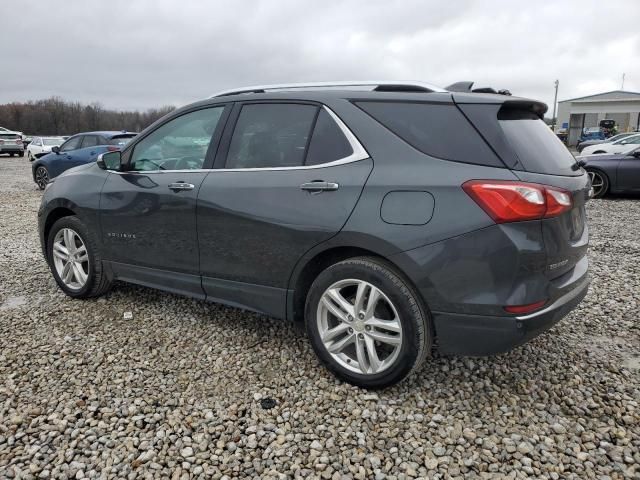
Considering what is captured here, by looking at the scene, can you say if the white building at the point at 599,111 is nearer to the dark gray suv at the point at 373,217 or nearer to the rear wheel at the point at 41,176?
the rear wheel at the point at 41,176

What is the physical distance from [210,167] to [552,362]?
102 inches

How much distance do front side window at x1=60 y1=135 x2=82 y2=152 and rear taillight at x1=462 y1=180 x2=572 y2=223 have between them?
13581 mm

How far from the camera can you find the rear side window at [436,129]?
2535 millimetres

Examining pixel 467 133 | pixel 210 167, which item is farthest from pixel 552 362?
pixel 210 167

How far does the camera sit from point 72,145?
45.5ft

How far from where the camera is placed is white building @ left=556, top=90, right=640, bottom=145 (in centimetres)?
4525

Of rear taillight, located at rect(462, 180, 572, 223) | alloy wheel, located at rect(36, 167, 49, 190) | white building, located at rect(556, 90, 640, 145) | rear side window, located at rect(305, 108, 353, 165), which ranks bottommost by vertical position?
alloy wheel, located at rect(36, 167, 49, 190)

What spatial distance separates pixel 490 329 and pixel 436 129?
107 centimetres

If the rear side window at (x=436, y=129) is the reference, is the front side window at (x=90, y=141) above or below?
above

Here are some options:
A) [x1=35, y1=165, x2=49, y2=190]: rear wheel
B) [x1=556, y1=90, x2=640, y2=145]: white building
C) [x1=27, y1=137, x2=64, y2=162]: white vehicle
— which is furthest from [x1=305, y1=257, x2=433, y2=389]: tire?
[x1=556, y1=90, x2=640, y2=145]: white building

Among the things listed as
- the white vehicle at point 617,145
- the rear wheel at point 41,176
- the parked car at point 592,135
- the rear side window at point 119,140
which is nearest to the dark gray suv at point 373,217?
the rear side window at point 119,140

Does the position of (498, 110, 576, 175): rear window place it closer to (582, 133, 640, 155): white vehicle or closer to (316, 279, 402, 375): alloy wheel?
(316, 279, 402, 375): alloy wheel

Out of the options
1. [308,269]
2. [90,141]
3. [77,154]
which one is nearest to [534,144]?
[308,269]

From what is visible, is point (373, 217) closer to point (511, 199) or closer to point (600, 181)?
point (511, 199)
